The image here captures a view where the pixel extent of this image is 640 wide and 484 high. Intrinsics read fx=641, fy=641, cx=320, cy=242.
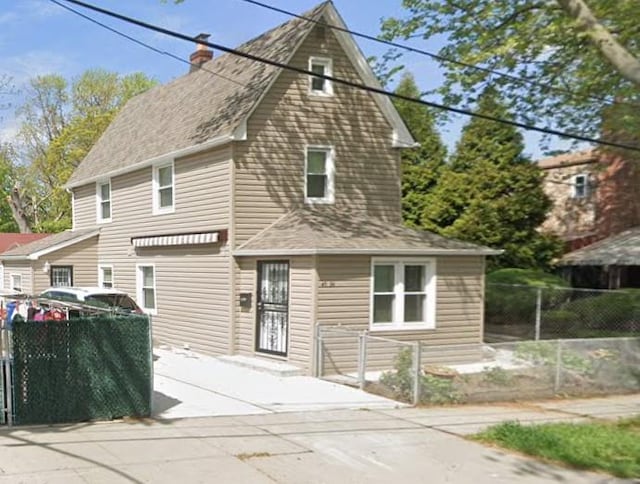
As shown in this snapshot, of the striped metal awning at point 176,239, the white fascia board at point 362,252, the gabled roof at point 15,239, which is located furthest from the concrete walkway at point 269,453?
the gabled roof at point 15,239

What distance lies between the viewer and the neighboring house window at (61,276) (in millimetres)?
21984

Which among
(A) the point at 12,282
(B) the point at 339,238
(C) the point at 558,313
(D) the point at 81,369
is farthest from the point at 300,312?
(A) the point at 12,282

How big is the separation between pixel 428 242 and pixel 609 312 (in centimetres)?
767

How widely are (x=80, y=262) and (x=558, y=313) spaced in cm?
1576

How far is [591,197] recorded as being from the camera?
28359 mm

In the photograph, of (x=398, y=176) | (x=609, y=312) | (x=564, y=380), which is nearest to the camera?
(x=564, y=380)

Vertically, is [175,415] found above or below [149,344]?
below

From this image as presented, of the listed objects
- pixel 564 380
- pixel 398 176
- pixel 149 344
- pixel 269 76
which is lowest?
pixel 564 380

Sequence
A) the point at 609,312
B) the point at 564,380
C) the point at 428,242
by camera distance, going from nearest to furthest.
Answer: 1. the point at 564,380
2. the point at 428,242
3. the point at 609,312

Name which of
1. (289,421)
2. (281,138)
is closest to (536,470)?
(289,421)

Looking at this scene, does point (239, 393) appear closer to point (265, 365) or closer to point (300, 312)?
point (265, 365)

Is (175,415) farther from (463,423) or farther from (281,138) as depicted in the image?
(281,138)

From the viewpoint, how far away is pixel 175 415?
915cm

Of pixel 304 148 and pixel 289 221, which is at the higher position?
pixel 304 148
